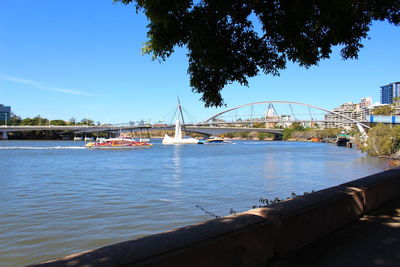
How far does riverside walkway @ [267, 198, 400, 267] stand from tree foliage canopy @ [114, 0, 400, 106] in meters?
3.49

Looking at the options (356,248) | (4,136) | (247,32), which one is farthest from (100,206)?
(4,136)

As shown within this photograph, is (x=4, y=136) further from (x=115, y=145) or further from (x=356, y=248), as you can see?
(x=356, y=248)

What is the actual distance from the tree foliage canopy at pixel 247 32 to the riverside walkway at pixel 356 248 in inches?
138

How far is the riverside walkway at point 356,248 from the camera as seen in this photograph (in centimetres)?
447

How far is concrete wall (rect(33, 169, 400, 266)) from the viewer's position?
10.2 ft

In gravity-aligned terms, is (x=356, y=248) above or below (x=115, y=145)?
above

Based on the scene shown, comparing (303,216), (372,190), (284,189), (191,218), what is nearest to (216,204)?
(191,218)

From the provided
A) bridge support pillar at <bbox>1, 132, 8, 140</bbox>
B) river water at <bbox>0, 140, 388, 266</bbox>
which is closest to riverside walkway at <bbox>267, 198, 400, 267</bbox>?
river water at <bbox>0, 140, 388, 266</bbox>

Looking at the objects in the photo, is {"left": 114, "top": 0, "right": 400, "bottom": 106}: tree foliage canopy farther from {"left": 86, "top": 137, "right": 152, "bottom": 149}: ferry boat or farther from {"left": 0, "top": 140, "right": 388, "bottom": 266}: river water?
{"left": 86, "top": 137, "right": 152, "bottom": 149}: ferry boat

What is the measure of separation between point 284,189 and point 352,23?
14.3 meters

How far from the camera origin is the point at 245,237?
3.99 m

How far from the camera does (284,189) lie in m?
20.7

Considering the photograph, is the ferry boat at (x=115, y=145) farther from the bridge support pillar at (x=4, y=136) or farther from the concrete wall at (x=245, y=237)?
the concrete wall at (x=245, y=237)

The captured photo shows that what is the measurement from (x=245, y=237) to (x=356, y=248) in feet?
6.41
